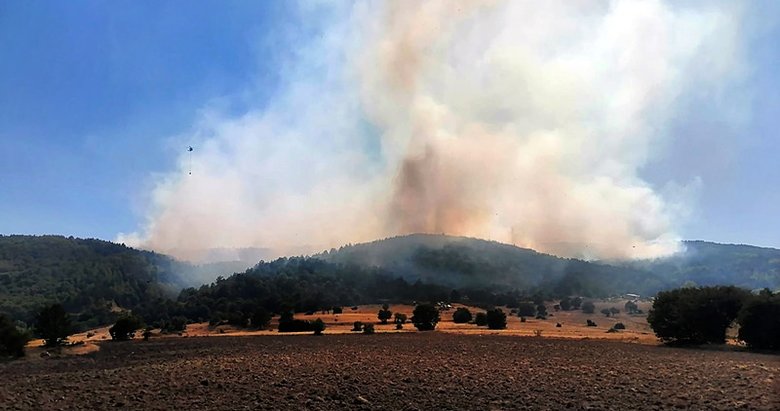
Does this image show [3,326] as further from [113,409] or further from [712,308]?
[712,308]

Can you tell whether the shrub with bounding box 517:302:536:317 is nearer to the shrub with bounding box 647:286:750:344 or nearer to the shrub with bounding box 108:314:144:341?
the shrub with bounding box 647:286:750:344

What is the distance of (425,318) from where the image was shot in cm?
9950

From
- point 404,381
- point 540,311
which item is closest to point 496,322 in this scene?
point 540,311

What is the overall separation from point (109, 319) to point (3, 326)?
116 metres

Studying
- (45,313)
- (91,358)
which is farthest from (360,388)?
(45,313)

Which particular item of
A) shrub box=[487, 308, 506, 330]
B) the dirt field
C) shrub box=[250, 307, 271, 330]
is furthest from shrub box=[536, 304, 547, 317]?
the dirt field

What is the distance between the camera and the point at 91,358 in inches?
2260

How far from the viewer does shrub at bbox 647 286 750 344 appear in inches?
2648

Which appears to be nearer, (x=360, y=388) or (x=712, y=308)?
(x=360, y=388)

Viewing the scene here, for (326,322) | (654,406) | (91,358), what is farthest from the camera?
(326,322)

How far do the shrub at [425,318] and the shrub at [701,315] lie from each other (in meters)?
37.7

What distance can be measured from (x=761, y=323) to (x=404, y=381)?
4510 centimetres

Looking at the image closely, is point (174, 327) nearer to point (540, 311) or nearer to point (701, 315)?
point (540, 311)

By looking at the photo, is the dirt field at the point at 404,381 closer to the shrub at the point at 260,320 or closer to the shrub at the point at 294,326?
the shrub at the point at 294,326
